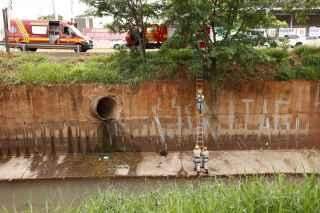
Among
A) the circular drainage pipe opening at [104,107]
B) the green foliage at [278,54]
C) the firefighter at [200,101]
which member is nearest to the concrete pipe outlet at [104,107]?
the circular drainage pipe opening at [104,107]

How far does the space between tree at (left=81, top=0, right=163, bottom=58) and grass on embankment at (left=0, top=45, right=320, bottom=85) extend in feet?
2.70

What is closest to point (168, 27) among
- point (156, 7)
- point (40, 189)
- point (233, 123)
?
point (156, 7)

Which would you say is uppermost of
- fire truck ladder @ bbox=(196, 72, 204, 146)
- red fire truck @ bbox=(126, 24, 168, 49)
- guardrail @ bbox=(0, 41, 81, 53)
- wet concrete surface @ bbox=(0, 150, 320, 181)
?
red fire truck @ bbox=(126, 24, 168, 49)

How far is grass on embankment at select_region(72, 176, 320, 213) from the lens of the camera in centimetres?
321

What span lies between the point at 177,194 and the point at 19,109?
341 inches

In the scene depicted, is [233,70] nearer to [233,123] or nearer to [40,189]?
[233,123]

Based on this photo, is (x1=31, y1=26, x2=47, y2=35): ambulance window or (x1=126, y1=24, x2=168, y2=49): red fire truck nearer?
(x1=126, y1=24, x2=168, y2=49): red fire truck

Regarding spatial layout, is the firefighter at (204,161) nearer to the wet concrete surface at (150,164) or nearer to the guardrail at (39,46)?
the wet concrete surface at (150,164)

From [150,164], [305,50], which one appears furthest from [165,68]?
[305,50]

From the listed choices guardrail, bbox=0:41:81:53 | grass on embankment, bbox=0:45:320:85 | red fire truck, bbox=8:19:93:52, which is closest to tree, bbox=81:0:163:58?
grass on embankment, bbox=0:45:320:85

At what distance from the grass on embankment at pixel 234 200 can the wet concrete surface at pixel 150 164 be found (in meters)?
5.77

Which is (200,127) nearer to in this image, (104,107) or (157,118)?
(157,118)

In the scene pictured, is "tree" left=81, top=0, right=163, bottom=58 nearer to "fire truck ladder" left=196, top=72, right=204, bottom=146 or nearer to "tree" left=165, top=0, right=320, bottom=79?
"tree" left=165, top=0, right=320, bottom=79

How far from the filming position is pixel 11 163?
10625 millimetres
